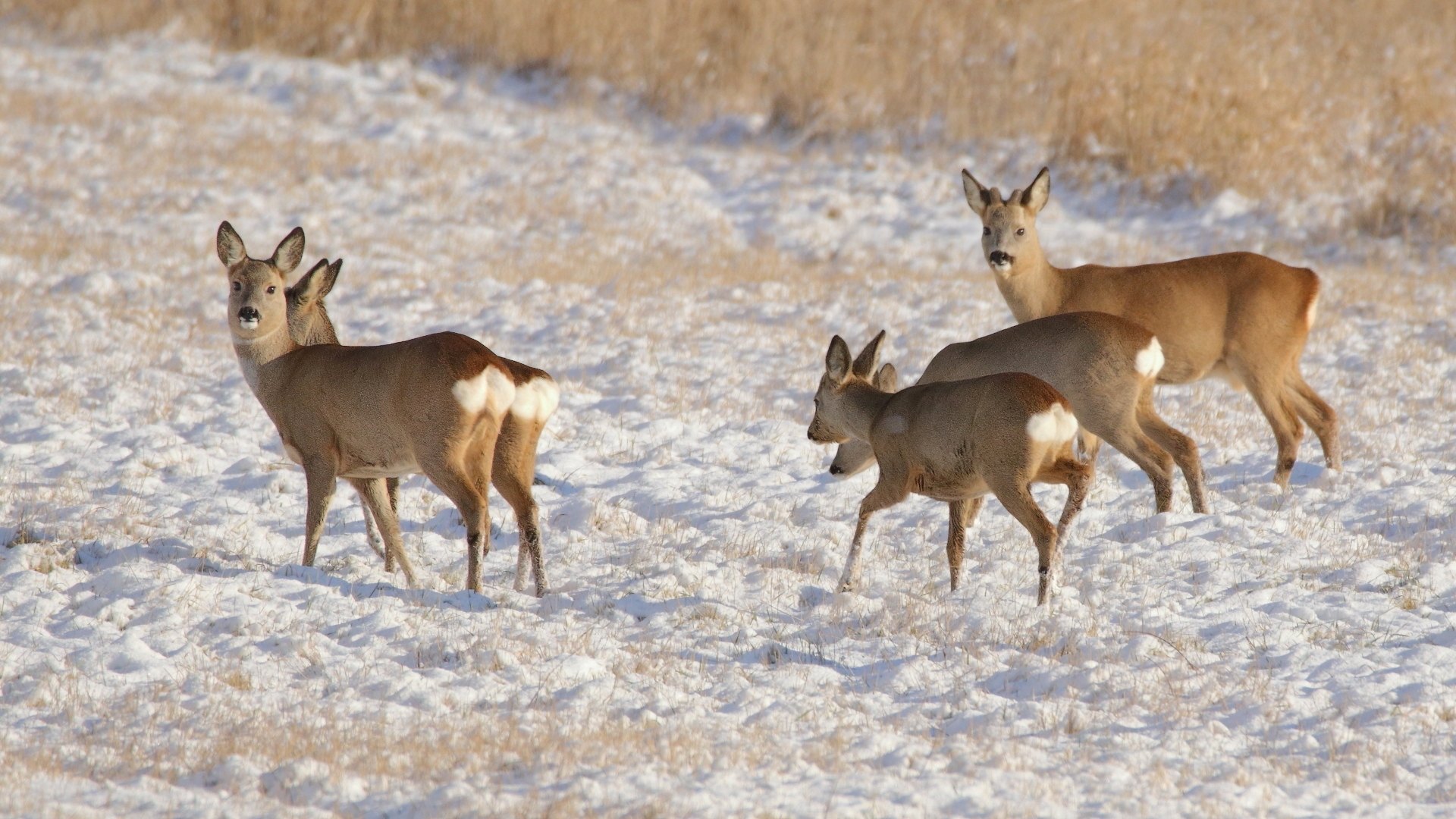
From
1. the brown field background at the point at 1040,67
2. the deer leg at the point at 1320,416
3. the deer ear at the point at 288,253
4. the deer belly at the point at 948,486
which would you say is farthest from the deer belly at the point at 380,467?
the brown field background at the point at 1040,67

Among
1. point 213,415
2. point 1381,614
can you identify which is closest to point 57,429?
point 213,415

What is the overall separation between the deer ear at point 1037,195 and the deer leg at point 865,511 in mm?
3744

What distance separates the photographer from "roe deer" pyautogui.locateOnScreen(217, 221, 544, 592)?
6.64m

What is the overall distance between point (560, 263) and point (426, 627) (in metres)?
9.79

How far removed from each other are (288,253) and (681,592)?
2.94 metres

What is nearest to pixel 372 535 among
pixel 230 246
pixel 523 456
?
pixel 523 456

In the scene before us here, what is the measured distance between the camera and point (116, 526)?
740 centimetres

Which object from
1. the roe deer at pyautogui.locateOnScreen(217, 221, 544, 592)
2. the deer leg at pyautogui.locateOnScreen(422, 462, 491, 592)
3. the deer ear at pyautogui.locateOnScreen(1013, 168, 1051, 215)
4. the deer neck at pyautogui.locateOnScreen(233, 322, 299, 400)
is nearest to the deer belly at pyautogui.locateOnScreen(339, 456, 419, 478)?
the roe deer at pyautogui.locateOnScreen(217, 221, 544, 592)

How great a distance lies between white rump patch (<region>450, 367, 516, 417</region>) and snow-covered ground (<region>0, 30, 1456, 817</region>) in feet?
2.93

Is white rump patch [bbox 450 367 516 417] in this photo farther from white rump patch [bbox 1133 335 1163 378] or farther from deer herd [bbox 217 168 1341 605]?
white rump patch [bbox 1133 335 1163 378]

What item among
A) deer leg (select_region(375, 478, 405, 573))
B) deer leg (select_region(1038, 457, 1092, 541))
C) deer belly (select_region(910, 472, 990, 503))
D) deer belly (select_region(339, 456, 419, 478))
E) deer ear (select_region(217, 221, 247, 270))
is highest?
deer ear (select_region(217, 221, 247, 270))

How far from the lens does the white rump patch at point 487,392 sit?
6578 millimetres

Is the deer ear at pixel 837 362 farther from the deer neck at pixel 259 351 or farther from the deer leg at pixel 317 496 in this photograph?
the deer neck at pixel 259 351

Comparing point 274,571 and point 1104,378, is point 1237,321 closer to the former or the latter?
point 1104,378
